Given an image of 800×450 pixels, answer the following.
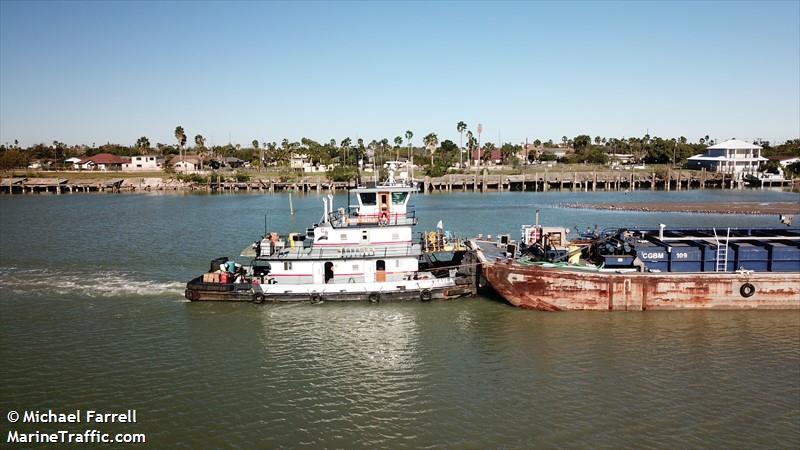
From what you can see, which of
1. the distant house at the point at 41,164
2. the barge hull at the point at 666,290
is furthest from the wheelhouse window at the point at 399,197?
the distant house at the point at 41,164

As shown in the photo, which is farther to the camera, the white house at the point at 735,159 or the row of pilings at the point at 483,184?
the white house at the point at 735,159

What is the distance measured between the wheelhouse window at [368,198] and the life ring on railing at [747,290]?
1860cm

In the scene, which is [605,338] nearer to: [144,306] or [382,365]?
[382,365]

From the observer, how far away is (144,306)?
28.6m

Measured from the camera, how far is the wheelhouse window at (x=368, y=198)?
30266mm

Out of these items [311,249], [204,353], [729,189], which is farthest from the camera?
[729,189]

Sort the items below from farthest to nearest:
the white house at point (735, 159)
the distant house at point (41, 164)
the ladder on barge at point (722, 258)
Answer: the distant house at point (41, 164) → the white house at point (735, 159) → the ladder on barge at point (722, 258)

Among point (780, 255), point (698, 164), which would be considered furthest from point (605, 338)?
point (698, 164)

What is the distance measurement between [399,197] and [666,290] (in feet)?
46.8

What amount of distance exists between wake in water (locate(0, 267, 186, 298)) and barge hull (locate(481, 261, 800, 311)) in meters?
A: 20.6

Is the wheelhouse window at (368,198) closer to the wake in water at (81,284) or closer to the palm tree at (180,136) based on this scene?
the wake in water at (81,284)

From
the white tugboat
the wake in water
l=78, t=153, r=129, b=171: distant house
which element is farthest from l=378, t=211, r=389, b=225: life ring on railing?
l=78, t=153, r=129, b=171: distant house

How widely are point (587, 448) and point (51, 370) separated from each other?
1948cm

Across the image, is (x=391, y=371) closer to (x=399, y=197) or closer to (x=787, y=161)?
(x=399, y=197)
